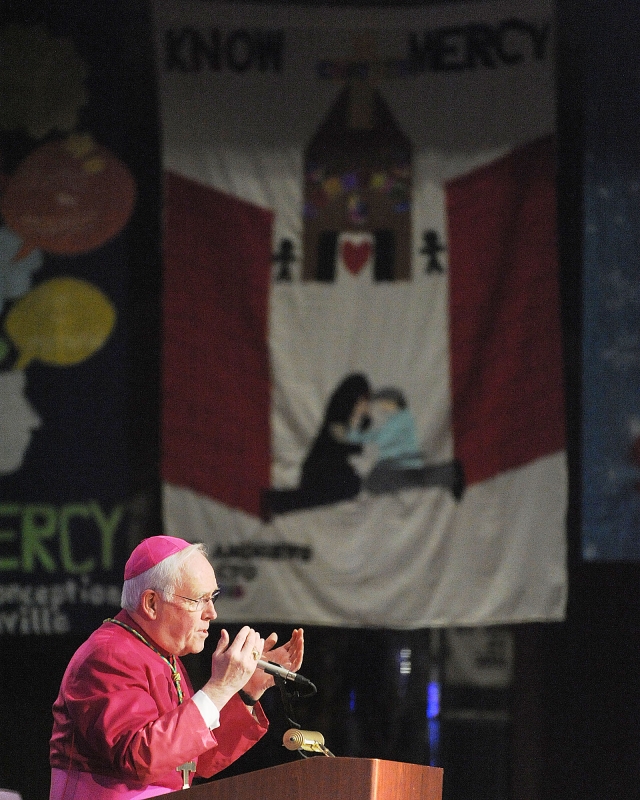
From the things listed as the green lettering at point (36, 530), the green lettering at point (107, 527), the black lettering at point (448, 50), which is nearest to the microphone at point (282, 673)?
the green lettering at point (107, 527)

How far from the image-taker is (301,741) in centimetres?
241

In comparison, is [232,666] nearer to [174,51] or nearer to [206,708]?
[206,708]

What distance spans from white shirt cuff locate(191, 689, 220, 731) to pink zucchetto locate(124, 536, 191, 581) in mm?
379

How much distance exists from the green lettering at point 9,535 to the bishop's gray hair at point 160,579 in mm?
2436

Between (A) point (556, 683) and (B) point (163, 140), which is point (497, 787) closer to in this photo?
(A) point (556, 683)

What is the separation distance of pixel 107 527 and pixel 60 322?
2.98 feet

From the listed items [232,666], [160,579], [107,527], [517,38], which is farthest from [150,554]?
[517,38]

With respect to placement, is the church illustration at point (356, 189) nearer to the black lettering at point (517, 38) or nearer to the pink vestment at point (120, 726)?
the black lettering at point (517, 38)

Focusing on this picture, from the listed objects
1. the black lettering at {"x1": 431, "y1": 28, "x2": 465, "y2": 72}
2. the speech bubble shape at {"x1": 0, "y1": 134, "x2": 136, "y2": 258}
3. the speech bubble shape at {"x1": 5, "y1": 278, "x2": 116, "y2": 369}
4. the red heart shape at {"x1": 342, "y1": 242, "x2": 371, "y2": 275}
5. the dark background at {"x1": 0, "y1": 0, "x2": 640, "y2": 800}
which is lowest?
the dark background at {"x1": 0, "y1": 0, "x2": 640, "y2": 800}

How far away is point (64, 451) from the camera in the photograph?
4.97 metres

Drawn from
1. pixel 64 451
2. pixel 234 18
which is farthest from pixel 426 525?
pixel 234 18

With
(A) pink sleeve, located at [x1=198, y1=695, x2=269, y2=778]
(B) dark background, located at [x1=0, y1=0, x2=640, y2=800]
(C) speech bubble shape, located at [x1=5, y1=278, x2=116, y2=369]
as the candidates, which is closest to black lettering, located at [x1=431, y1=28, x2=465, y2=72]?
(B) dark background, located at [x1=0, y1=0, x2=640, y2=800]

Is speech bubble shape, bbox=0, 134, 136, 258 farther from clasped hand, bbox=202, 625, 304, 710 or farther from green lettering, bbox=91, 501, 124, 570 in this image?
clasped hand, bbox=202, 625, 304, 710

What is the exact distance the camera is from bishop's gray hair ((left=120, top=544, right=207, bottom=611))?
102 inches
